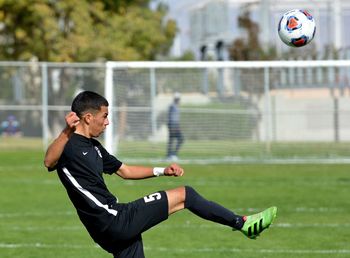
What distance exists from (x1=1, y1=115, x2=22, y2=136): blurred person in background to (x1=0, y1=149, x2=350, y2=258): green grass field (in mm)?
8461

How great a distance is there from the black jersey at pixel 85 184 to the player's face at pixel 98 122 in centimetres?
10

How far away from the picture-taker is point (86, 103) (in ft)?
24.7

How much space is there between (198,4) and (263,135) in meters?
25.9

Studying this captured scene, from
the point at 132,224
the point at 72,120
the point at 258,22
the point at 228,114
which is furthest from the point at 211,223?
the point at 258,22

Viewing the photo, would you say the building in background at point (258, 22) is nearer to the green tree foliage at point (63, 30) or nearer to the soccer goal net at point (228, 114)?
the green tree foliage at point (63, 30)

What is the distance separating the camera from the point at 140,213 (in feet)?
24.4

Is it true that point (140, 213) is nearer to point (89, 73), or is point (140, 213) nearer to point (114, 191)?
point (114, 191)

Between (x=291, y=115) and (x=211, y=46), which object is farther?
(x=211, y=46)

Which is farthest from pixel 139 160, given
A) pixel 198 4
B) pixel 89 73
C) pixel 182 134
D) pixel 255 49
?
pixel 198 4

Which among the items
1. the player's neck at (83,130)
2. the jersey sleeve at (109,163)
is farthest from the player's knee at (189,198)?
the player's neck at (83,130)

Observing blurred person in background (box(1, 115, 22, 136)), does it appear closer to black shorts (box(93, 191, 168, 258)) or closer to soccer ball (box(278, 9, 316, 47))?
soccer ball (box(278, 9, 316, 47))

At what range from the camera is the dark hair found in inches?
296

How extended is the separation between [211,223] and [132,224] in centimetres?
594

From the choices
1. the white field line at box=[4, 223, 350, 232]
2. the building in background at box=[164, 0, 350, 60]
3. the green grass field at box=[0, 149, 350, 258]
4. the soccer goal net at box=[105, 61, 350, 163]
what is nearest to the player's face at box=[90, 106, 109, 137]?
the green grass field at box=[0, 149, 350, 258]
